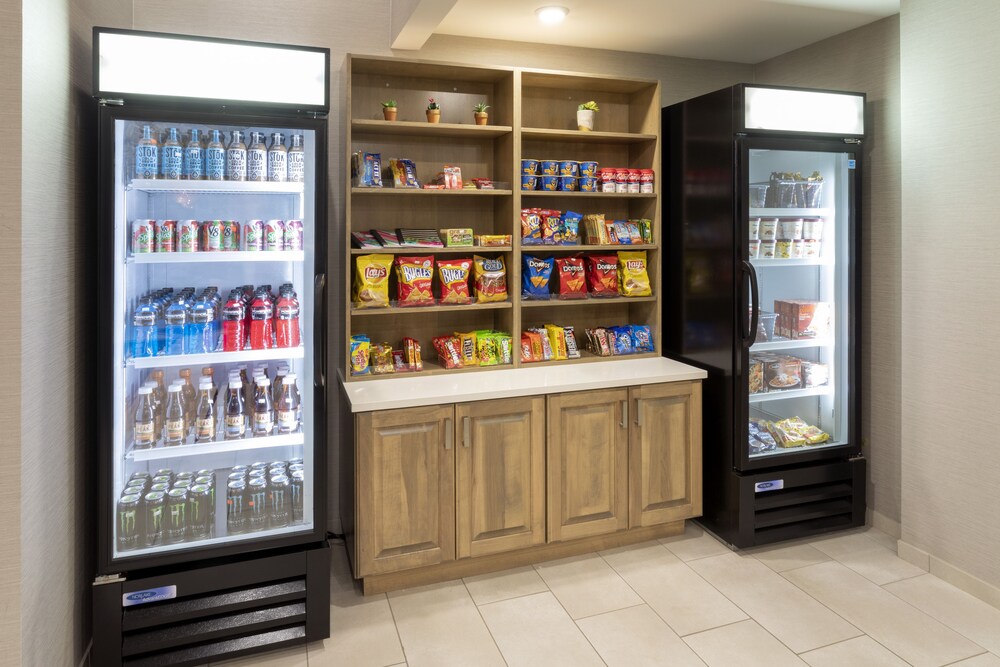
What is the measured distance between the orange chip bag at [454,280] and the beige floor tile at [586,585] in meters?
1.35

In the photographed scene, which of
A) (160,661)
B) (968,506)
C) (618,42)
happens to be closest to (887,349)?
(968,506)

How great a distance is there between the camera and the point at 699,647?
244 centimetres

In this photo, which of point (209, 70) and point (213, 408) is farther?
point (213, 408)

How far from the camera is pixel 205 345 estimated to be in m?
2.45

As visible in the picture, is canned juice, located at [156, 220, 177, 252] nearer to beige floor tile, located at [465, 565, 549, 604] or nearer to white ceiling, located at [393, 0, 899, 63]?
white ceiling, located at [393, 0, 899, 63]

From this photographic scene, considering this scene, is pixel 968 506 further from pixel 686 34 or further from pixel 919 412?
pixel 686 34

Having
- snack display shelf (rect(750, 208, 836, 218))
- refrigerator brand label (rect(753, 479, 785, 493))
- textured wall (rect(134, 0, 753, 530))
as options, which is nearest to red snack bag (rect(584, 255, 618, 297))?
snack display shelf (rect(750, 208, 836, 218))

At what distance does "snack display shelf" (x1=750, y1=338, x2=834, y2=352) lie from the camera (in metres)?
3.31

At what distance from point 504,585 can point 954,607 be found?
187 cm

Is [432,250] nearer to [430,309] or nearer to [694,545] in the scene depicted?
[430,309]

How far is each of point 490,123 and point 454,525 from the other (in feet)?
6.87

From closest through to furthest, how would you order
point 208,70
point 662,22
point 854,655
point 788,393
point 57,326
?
point 57,326 → point 208,70 → point 854,655 → point 662,22 → point 788,393

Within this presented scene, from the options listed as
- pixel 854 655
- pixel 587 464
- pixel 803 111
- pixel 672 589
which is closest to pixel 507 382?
pixel 587 464

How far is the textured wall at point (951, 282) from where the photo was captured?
2668mm
